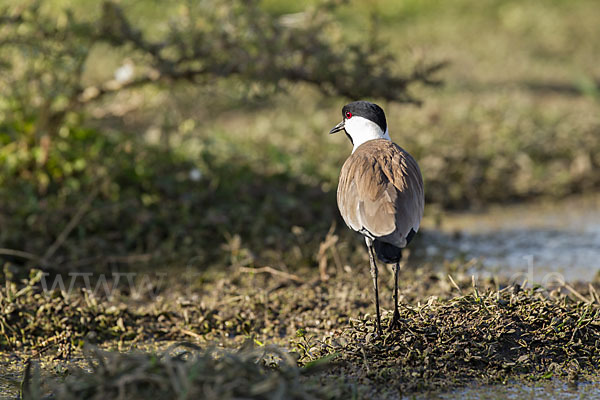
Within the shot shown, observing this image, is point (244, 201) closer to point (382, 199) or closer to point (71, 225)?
point (71, 225)

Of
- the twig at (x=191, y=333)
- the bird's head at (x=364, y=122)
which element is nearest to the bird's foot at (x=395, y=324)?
the bird's head at (x=364, y=122)

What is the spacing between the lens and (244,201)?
275 inches

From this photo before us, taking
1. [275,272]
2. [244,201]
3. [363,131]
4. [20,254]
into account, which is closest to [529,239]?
[244,201]

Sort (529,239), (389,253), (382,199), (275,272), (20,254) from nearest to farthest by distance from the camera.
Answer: (389,253) → (382,199) → (275,272) → (20,254) → (529,239)

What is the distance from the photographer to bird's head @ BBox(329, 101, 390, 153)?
4562 mm

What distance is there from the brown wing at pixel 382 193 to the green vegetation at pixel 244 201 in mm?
543

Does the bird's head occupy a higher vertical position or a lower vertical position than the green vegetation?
higher

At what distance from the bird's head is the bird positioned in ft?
0.06

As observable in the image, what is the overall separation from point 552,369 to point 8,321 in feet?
10.2

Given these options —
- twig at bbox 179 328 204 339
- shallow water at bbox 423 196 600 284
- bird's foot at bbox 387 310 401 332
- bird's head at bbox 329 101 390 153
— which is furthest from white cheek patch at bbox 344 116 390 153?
shallow water at bbox 423 196 600 284

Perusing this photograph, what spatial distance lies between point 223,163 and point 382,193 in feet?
12.1

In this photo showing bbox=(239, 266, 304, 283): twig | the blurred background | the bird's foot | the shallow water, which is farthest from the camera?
the blurred background

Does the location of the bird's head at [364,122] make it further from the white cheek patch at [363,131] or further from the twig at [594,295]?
the twig at [594,295]

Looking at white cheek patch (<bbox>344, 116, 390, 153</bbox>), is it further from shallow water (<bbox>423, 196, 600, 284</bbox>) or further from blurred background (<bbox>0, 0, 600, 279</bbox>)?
shallow water (<bbox>423, 196, 600, 284</bbox>)
